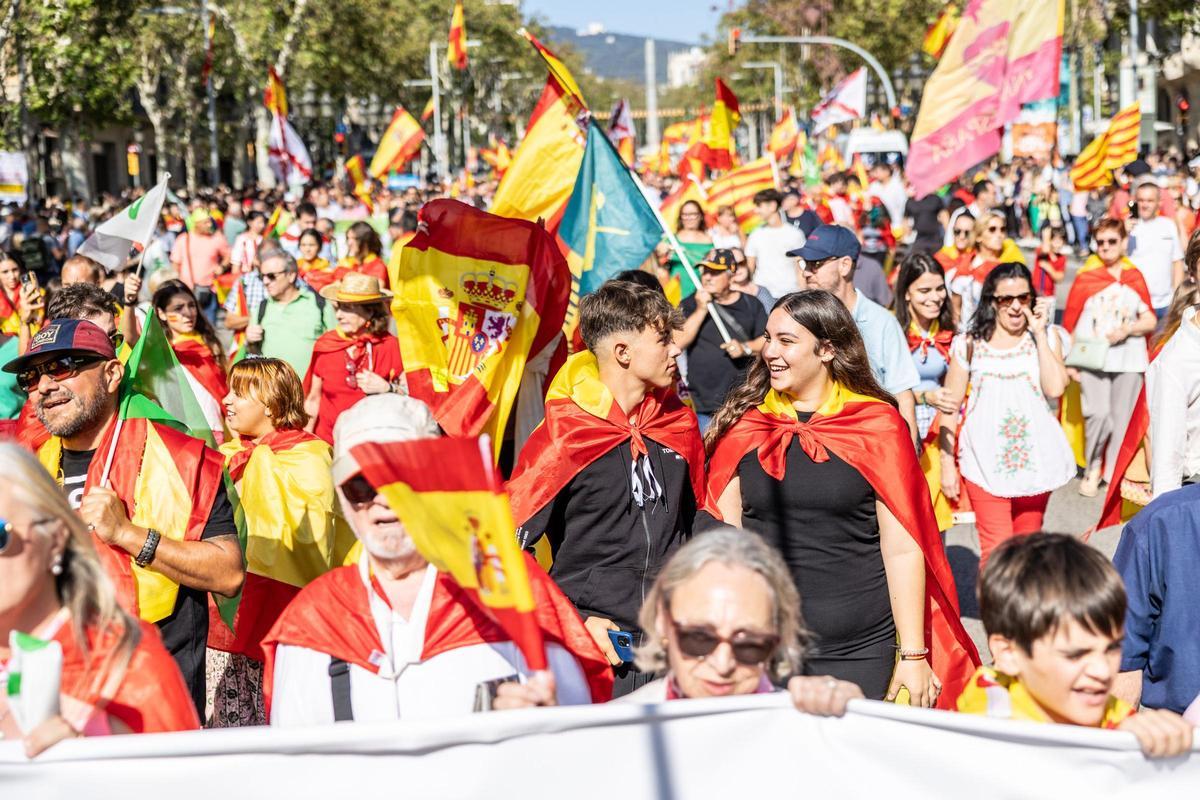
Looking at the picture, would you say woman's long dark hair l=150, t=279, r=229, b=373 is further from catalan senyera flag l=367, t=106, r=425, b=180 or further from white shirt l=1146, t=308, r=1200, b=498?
catalan senyera flag l=367, t=106, r=425, b=180

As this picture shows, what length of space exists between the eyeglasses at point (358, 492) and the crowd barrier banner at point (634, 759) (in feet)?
1.75

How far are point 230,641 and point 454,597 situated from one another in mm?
2483

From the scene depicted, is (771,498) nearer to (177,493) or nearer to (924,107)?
(177,493)

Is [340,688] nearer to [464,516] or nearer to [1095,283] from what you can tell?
[464,516]

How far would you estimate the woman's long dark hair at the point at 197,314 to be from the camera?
7855 mm

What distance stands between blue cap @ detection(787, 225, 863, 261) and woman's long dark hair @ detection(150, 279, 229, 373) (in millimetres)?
3098

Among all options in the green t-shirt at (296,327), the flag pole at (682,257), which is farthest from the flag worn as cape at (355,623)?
A: the green t-shirt at (296,327)

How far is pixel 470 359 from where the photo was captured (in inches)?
262

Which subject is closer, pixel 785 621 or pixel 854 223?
pixel 785 621

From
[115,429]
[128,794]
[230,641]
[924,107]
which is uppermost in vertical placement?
[924,107]

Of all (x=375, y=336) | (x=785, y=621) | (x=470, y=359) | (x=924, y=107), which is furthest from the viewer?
(x=924, y=107)

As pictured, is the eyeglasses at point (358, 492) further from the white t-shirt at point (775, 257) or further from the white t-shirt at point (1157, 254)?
the white t-shirt at point (1157, 254)

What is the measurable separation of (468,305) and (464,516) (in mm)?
4135

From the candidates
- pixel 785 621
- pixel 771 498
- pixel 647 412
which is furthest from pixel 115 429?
A: pixel 785 621
